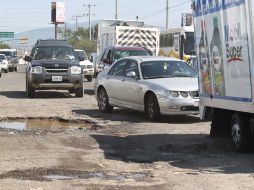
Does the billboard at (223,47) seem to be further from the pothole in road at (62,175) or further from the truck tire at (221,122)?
the pothole in road at (62,175)

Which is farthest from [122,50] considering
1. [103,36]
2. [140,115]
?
[103,36]

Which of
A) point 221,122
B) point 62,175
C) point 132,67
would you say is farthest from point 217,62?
point 132,67

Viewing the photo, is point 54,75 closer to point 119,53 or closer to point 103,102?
point 119,53

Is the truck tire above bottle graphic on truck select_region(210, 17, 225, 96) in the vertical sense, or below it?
below

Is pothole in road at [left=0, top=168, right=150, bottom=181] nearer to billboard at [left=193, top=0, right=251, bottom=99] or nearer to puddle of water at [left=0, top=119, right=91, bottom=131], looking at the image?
billboard at [left=193, top=0, right=251, bottom=99]

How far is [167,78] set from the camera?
46.4 feet

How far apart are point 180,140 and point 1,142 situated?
3144 mm

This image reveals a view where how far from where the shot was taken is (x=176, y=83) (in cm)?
1367

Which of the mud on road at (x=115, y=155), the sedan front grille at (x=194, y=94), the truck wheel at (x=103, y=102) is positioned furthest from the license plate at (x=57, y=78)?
the sedan front grille at (x=194, y=94)

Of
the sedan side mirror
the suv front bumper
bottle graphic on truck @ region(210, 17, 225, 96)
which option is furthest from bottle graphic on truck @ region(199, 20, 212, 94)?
the suv front bumper

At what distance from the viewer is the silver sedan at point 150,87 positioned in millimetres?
13273

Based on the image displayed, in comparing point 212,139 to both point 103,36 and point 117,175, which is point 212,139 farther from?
point 103,36

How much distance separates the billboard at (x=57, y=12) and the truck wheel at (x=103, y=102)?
336 feet

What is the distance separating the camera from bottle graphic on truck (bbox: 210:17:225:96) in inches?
370
